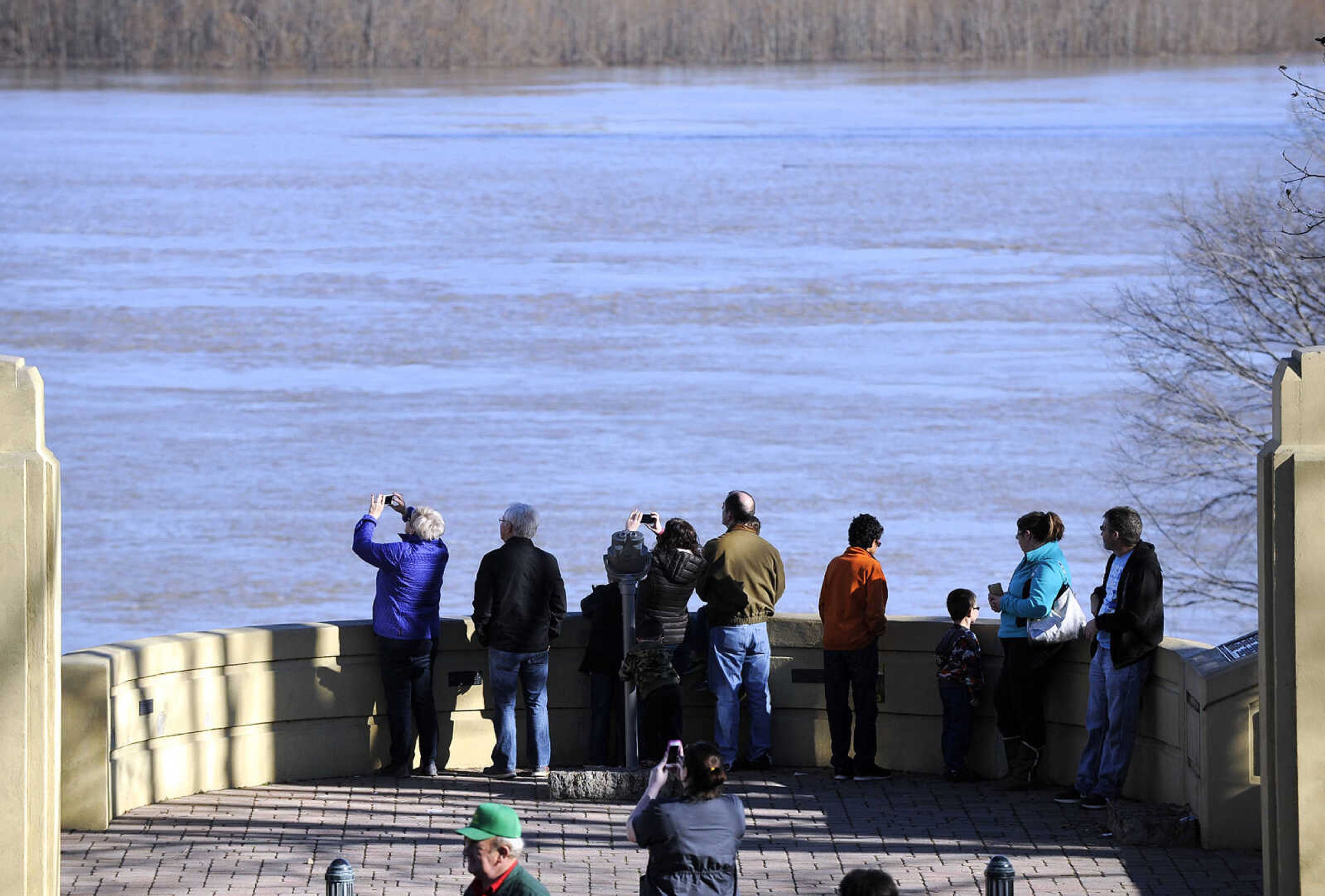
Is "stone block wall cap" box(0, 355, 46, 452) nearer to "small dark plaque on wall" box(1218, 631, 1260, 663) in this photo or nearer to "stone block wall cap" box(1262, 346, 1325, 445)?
"stone block wall cap" box(1262, 346, 1325, 445)

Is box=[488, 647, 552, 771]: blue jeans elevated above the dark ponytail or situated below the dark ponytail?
below

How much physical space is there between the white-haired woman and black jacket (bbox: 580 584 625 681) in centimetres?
79

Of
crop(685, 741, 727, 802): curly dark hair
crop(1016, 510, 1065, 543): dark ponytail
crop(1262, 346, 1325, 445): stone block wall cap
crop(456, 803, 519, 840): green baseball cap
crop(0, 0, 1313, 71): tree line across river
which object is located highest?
crop(0, 0, 1313, 71): tree line across river

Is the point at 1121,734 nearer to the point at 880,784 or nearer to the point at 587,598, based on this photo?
the point at 880,784

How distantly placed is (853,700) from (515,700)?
1760 mm

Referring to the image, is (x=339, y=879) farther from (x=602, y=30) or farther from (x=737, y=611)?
(x=602, y=30)

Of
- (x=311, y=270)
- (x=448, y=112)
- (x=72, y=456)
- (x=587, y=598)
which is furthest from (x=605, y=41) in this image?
(x=587, y=598)

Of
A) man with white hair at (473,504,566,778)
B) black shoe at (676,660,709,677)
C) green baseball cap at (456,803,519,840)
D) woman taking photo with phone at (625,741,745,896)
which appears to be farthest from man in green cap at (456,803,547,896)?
black shoe at (676,660,709,677)

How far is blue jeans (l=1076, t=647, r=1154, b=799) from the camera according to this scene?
385 inches

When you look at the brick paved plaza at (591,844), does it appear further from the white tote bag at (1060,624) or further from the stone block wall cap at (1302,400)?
the stone block wall cap at (1302,400)

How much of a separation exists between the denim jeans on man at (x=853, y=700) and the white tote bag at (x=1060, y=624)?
874 mm

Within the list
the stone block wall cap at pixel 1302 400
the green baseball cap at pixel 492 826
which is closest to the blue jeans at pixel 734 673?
the stone block wall cap at pixel 1302 400

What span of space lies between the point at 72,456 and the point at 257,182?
172 feet

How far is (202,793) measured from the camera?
34.1ft
